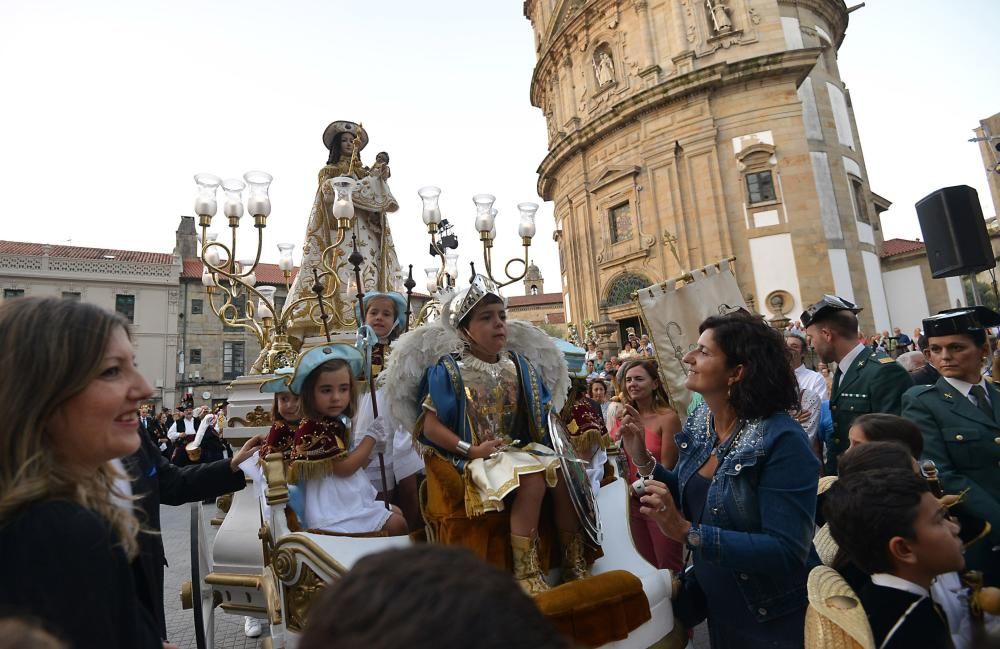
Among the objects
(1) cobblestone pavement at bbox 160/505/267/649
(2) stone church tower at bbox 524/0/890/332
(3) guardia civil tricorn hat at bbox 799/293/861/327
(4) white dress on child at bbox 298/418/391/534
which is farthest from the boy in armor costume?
(2) stone church tower at bbox 524/0/890/332

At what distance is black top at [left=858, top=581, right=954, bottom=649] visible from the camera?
4.89 ft

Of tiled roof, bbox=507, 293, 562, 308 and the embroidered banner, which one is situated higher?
tiled roof, bbox=507, 293, 562, 308

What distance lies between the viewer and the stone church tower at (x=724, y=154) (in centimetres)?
1939

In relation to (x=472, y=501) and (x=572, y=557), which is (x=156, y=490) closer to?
(x=472, y=501)

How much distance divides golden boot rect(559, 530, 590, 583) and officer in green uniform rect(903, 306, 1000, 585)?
5.52 ft

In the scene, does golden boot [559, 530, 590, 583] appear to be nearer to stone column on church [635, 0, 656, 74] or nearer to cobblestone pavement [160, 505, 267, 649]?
cobblestone pavement [160, 505, 267, 649]

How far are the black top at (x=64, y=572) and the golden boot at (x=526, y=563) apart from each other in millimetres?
1605

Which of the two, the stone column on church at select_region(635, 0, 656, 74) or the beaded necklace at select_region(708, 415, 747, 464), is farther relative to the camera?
the stone column on church at select_region(635, 0, 656, 74)

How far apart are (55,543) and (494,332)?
6.68 feet

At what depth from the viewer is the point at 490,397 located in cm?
284

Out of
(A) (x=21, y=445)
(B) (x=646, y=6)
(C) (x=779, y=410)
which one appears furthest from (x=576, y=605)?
(B) (x=646, y=6)

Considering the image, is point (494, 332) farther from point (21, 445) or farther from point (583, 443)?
point (21, 445)

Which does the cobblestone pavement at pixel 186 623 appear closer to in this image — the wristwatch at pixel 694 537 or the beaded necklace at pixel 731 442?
the beaded necklace at pixel 731 442

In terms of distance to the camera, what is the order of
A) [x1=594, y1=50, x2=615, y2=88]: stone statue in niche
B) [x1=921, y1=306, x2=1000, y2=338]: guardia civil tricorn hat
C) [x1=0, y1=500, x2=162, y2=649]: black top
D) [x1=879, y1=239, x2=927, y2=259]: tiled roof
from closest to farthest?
[x1=0, y1=500, x2=162, y2=649]: black top → [x1=921, y1=306, x2=1000, y2=338]: guardia civil tricorn hat → [x1=879, y1=239, x2=927, y2=259]: tiled roof → [x1=594, y1=50, x2=615, y2=88]: stone statue in niche
